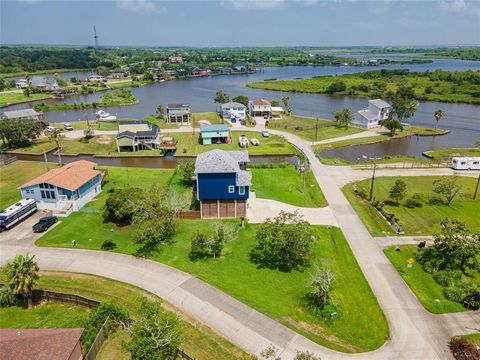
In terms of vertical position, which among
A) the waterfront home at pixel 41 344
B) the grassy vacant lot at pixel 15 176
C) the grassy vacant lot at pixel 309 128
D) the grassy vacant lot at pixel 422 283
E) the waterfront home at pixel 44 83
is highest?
the waterfront home at pixel 44 83

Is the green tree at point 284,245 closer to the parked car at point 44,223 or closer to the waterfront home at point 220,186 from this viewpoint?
the waterfront home at point 220,186

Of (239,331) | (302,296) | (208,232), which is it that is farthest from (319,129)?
(239,331)

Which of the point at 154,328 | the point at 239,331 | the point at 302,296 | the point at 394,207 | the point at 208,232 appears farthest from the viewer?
the point at 394,207

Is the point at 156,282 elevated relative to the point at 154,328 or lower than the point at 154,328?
lower

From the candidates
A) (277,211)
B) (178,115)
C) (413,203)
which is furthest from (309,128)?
(277,211)

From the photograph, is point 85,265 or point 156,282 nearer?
point 156,282

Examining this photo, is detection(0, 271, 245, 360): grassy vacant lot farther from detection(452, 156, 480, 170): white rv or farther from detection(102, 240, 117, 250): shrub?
detection(452, 156, 480, 170): white rv

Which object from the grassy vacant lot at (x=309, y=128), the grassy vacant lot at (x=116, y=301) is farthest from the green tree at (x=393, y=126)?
the grassy vacant lot at (x=116, y=301)

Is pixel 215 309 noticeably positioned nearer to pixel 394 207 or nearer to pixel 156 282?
pixel 156 282
